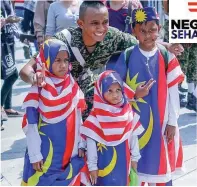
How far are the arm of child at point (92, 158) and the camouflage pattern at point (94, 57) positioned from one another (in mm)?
363

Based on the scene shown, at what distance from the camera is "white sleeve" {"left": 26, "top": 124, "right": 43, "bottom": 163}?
262 centimetres

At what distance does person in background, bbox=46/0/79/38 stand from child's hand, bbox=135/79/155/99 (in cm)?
191

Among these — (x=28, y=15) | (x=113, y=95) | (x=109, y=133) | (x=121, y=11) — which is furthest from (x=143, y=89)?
(x=28, y=15)

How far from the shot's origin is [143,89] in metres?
2.72

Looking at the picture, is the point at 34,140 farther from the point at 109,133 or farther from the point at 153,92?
the point at 153,92

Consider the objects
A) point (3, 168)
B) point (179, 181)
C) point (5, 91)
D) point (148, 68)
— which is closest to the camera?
point (148, 68)

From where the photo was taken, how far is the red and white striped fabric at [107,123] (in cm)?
260

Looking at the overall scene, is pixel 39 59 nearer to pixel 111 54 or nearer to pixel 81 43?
pixel 81 43

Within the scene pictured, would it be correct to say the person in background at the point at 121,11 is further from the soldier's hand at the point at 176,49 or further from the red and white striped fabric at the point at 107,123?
the red and white striped fabric at the point at 107,123

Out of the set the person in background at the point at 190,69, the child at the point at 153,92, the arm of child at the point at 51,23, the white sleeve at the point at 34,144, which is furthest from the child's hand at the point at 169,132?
the person in background at the point at 190,69

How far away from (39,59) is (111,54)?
514 mm

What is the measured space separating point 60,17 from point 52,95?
205 centimetres

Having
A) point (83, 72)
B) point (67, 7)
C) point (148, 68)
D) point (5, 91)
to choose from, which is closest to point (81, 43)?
point (83, 72)

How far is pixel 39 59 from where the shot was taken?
8.83 feet
